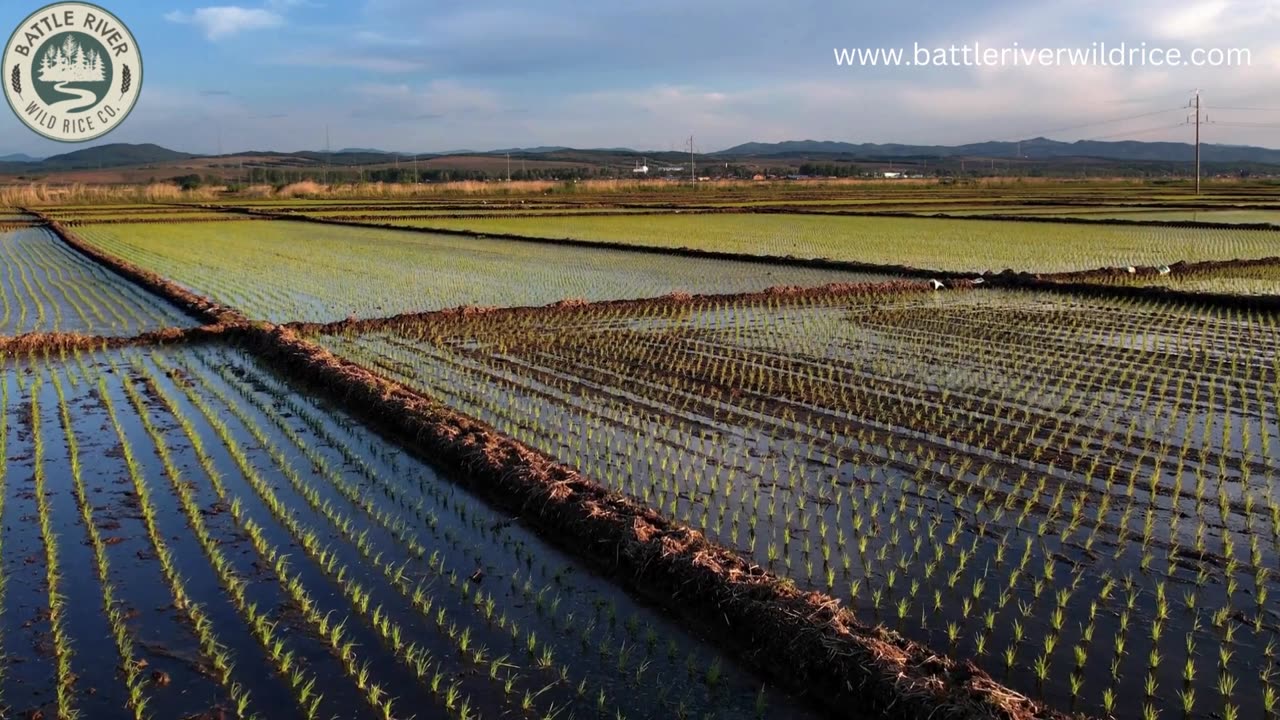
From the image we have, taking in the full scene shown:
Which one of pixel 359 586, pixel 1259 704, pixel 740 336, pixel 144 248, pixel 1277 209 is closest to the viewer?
pixel 1259 704

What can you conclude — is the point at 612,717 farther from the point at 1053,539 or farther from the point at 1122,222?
the point at 1122,222

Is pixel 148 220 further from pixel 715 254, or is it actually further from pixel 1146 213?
pixel 1146 213

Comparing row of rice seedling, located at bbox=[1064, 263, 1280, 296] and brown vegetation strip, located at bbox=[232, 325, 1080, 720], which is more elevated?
row of rice seedling, located at bbox=[1064, 263, 1280, 296]

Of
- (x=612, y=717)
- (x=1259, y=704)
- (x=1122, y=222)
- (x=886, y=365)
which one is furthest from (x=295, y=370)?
(x=1122, y=222)

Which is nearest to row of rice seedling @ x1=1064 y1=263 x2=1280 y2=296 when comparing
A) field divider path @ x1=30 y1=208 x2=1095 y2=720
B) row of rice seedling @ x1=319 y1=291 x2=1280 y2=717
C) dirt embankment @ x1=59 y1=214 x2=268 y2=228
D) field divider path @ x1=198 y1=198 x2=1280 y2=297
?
field divider path @ x1=198 y1=198 x2=1280 y2=297

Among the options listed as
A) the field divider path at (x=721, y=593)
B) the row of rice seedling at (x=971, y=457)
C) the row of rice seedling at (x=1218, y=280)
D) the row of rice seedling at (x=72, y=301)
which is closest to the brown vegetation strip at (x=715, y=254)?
the row of rice seedling at (x=1218, y=280)

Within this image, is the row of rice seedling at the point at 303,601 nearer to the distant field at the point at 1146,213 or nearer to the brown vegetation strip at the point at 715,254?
the brown vegetation strip at the point at 715,254

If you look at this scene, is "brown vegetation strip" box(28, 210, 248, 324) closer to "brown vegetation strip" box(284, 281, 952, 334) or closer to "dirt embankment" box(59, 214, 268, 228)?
"brown vegetation strip" box(284, 281, 952, 334)
